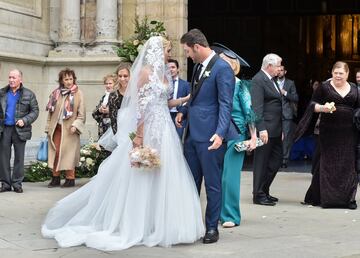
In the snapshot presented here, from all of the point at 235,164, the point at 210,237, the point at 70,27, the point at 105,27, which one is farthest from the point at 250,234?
the point at 70,27

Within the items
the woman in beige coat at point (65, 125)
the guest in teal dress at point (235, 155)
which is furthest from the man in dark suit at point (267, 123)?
the woman in beige coat at point (65, 125)

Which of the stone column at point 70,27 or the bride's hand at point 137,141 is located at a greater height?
the stone column at point 70,27

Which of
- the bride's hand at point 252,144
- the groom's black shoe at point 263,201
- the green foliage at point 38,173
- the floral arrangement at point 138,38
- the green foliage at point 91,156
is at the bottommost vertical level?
the groom's black shoe at point 263,201

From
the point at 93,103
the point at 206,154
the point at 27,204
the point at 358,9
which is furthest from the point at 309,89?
the point at 206,154

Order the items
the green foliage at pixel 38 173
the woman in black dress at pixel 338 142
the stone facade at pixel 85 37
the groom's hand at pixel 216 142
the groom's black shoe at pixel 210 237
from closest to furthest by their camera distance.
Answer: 1. the groom's hand at pixel 216 142
2. the groom's black shoe at pixel 210 237
3. the woman in black dress at pixel 338 142
4. the green foliage at pixel 38 173
5. the stone facade at pixel 85 37

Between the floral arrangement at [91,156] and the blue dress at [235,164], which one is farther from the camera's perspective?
the floral arrangement at [91,156]

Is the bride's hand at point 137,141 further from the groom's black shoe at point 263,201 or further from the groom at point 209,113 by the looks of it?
the groom's black shoe at point 263,201

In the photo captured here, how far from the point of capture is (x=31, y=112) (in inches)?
420

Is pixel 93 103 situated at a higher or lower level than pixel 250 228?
higher

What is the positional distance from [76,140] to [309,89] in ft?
35.2

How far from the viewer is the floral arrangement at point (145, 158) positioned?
272 inches

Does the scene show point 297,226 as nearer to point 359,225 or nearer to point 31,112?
point 359,225

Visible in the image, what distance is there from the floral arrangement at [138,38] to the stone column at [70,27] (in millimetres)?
1014

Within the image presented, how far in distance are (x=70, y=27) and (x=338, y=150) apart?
6.83m
